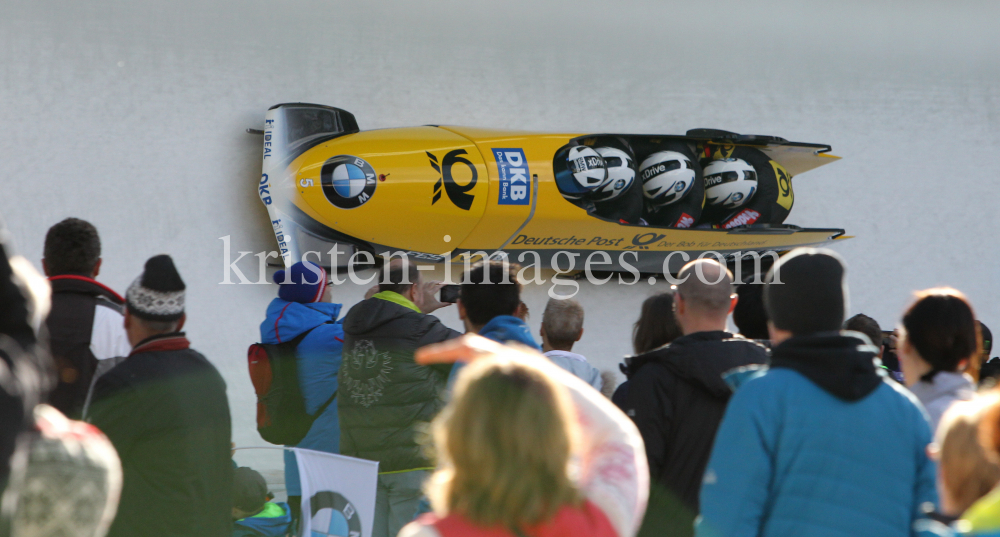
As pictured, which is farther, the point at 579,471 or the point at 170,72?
the point at 170,72

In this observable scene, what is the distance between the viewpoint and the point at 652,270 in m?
5.12

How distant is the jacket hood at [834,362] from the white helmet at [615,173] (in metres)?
3.29

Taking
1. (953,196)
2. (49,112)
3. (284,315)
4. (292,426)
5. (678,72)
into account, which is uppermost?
(678,72)

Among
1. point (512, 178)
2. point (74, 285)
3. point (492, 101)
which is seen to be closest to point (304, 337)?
point (74, 285)

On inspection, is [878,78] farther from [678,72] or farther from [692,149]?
[692,149]

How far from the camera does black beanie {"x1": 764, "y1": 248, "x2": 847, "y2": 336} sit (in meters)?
1.48

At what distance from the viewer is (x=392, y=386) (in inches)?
102

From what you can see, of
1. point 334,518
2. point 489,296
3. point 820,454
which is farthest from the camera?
point 334,518

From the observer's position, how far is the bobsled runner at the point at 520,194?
4152 mm

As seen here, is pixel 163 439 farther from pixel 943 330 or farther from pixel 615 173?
pixel 615 173

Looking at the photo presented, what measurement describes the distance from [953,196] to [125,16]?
18.6 feet

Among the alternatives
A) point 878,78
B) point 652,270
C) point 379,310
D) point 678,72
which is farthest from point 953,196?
point 379,310

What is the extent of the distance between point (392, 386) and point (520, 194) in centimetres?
203

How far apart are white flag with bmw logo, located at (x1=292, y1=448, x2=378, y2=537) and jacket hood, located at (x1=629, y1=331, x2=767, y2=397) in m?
1.04
